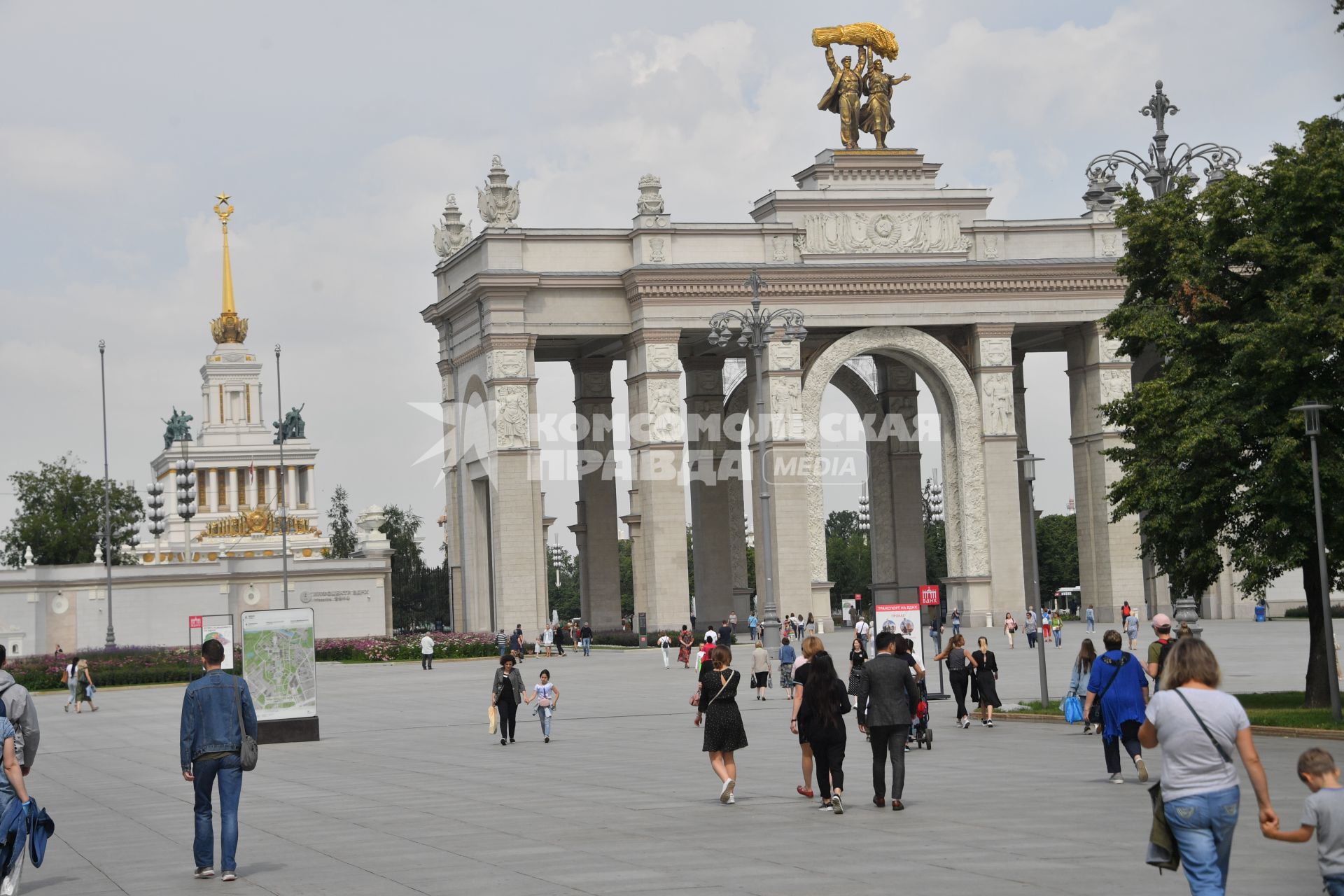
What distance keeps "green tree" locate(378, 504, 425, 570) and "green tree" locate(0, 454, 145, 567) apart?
23161mm

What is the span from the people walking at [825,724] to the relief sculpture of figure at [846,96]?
51.7 metres

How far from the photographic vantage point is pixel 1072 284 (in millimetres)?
67625

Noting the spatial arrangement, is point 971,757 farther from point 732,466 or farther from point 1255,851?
point 732,466

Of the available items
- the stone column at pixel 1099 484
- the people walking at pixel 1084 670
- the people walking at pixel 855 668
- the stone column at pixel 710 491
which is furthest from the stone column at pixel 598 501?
the people walking at pixel 855 668

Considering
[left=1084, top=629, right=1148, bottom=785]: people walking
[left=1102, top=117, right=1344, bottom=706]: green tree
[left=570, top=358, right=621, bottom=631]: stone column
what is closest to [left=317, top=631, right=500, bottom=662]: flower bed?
[left=570, top=358, right=621, bottom=631]: stone column

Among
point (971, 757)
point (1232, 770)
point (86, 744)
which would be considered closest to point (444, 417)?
point (86, 744)

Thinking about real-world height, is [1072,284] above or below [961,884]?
above

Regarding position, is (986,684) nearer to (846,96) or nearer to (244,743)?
(244,743)

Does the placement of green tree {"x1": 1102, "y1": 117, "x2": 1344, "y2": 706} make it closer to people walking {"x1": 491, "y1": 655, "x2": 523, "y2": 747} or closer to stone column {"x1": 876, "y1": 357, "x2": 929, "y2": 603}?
people walking {"x1": 491, "y1": 655, "x2": 523, "y2": 747}

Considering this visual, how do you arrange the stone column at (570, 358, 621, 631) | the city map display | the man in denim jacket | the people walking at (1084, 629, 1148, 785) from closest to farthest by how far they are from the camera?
the man in denim jacket
the people walking at (1084, 629, 1148, 785)
the city map display
the stone column at (570, 358, 621, 631)

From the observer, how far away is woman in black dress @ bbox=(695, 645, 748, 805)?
60.6ft

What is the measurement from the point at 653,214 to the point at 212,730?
51.8 metres

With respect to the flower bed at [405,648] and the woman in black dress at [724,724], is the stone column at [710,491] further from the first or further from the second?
the woman in black dress at [724,724]

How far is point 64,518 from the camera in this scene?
105m
